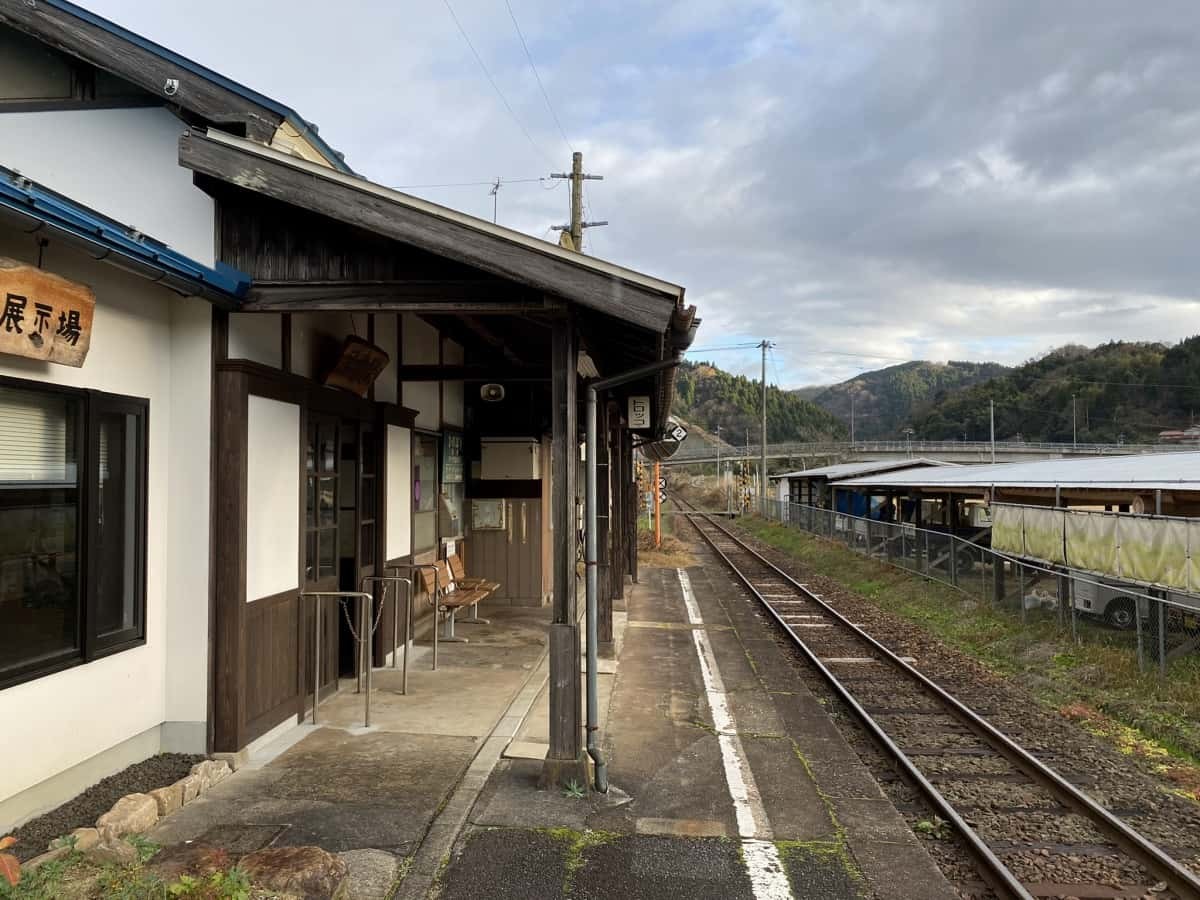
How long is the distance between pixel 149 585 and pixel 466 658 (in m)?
3.80

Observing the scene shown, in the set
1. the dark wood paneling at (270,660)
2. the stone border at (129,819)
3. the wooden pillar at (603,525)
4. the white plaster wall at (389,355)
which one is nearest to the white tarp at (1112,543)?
the wooden pillar at (603,525)

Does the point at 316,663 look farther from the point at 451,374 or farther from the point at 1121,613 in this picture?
the point at 1121,613

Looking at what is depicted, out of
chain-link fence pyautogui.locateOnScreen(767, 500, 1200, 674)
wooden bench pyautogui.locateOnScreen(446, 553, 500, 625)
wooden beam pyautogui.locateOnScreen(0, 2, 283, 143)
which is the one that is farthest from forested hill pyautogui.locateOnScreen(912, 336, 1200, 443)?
wooden beam pyautogui.locateOnScreen(0, 2, 283, 143)

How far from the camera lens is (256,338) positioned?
5332mm

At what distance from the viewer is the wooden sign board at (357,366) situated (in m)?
6.17

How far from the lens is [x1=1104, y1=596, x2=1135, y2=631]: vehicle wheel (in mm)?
10320

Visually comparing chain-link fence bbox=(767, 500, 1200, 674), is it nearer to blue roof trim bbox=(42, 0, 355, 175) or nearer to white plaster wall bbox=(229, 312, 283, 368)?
Result: white plaster wall bbox=(229, 312, 283, 368)

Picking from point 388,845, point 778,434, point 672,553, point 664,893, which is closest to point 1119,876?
point 664,893

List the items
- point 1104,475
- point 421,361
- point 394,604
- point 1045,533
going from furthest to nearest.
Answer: point 1104,475, point 1045,533, point 421,361, point 394,604

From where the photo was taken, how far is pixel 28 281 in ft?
12.0

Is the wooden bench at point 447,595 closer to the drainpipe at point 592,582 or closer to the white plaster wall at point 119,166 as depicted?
the drainpipe at point 592,582

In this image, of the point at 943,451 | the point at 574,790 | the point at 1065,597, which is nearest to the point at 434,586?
the point at 574,790

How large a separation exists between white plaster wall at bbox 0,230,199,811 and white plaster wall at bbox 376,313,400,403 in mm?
2464

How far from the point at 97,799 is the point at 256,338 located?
2.76 metres
